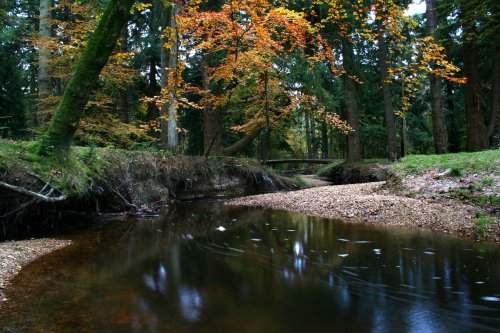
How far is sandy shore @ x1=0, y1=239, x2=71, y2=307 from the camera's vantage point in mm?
4844

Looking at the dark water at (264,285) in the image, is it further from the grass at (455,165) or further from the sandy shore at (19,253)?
the grass at (455,165)

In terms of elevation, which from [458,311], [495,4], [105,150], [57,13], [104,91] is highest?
[57,13]

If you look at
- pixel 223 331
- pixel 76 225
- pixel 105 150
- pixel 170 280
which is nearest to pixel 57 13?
pixel 105 150

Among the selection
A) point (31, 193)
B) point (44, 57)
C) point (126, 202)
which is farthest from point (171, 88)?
point (31, 193)

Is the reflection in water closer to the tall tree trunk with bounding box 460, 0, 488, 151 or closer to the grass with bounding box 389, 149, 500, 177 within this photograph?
the grass with bounding box 389, 149, 500, 177

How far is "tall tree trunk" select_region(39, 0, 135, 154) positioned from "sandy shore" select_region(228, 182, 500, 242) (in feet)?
22.1

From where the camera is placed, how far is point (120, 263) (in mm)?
5703

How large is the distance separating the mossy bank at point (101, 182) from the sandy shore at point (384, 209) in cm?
233

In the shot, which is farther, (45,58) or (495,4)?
(495,4)

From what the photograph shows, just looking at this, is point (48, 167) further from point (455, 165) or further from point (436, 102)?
point (436, 102)

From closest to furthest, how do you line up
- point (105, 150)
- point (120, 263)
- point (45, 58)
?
point (120, 263)
point (105, 150)
point (45, 58)

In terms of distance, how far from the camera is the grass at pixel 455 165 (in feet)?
29.7

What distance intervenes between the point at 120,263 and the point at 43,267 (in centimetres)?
109

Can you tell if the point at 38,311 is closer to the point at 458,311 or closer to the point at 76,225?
the point at 458,311
